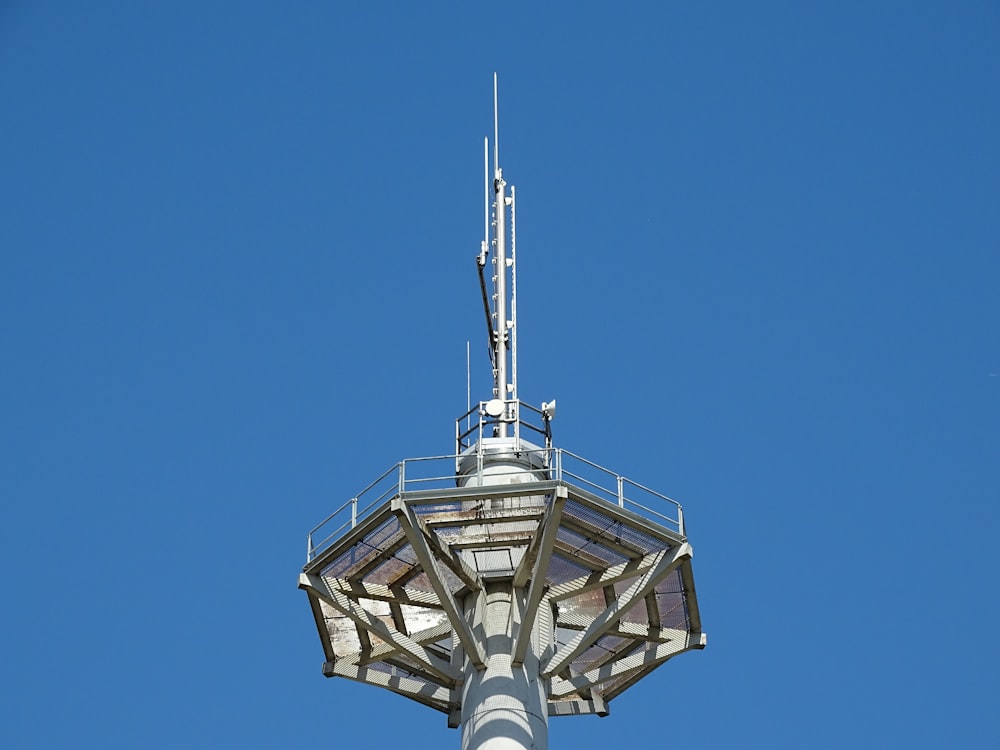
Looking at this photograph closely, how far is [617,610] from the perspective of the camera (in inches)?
1592

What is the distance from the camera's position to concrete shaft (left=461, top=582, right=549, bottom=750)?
40312mm

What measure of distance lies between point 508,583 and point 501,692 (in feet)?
10.6

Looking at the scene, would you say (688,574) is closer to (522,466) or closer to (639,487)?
(639,487)

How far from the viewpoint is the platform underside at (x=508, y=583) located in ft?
133

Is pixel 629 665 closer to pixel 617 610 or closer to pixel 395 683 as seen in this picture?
pixel 617 610

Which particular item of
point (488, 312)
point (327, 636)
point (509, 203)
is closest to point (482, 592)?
point (327, 636)

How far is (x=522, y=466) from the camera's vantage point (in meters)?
44.3

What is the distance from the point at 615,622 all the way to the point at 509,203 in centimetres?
1606

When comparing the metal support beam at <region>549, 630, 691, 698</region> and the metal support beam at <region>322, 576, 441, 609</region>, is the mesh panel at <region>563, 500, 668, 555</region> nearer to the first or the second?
the metal support beam at <region>549, 630, 691, 698</region>

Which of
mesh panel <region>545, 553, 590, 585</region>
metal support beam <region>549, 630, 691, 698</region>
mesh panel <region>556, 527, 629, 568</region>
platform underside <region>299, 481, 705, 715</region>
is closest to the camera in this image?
platform underside <region>299, 481, 705, 715</region>

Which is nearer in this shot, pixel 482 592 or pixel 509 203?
pixel 482 592

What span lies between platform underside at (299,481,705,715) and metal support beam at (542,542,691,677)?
33 mm

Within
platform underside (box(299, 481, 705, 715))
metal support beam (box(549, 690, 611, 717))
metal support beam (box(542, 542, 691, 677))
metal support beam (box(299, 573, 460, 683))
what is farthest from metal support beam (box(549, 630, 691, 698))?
metal support beam (box(299, 573, 460, 683))

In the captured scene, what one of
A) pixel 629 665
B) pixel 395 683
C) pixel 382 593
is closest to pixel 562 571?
pixel 629 665
